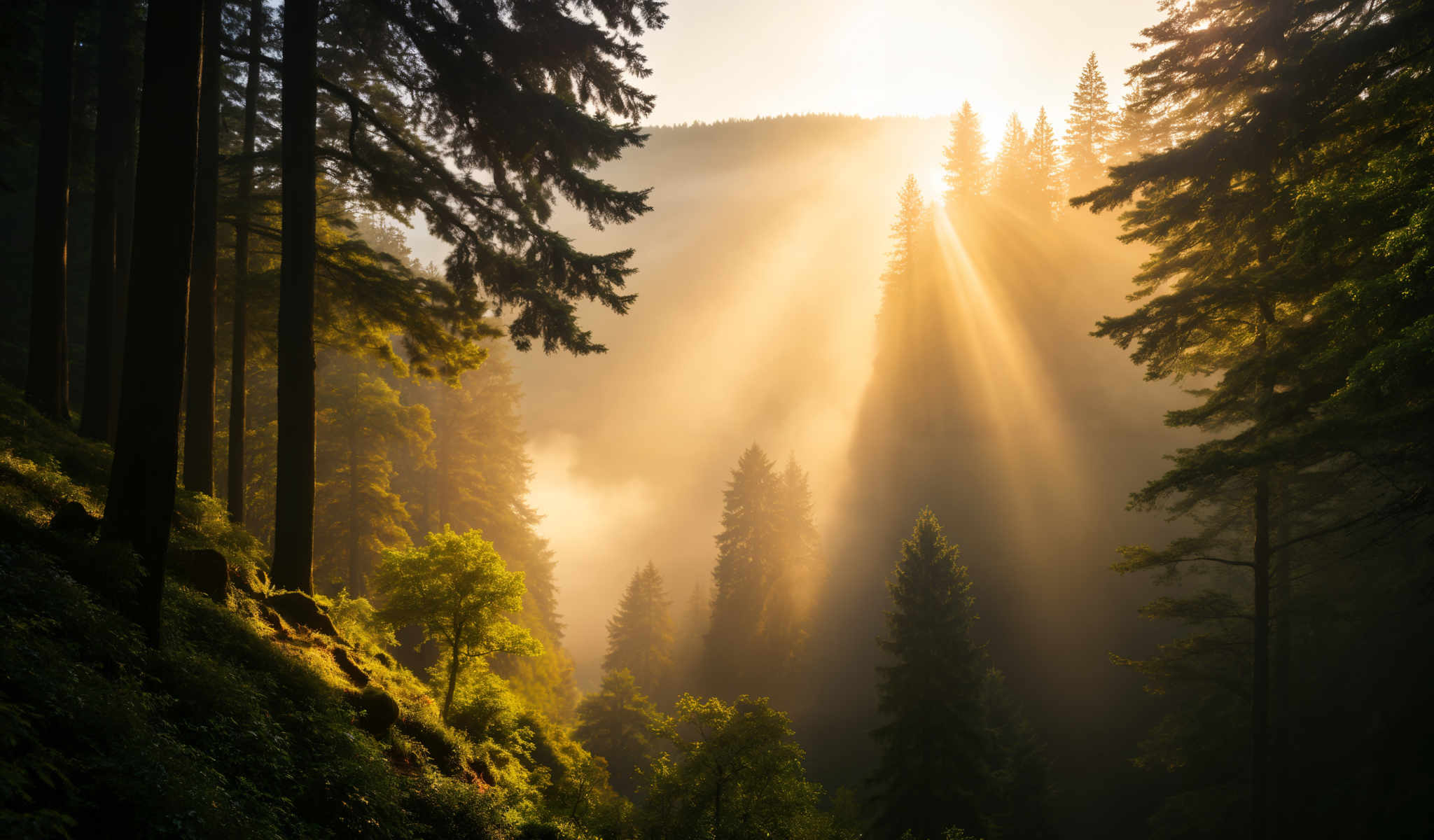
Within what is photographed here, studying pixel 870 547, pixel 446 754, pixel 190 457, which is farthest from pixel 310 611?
pixel 870 547

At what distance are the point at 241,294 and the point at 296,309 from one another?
5503 millimetres

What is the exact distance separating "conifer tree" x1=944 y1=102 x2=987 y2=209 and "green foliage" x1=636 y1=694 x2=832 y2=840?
61136mm

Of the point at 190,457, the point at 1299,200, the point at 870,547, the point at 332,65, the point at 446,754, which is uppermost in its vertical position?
the point at 332,65

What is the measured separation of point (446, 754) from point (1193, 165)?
18.9 meters

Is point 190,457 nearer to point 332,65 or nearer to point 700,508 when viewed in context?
point 332,65

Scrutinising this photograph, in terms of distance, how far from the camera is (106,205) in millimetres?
14078

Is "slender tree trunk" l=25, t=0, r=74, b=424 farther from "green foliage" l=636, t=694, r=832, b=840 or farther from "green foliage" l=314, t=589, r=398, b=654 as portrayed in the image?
"green foliage" l=636, t=694, r=832, b=840

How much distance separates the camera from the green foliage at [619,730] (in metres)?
34.7

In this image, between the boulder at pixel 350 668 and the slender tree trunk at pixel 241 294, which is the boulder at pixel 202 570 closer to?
the boulder at pixel 350 668

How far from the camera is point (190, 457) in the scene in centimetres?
1396

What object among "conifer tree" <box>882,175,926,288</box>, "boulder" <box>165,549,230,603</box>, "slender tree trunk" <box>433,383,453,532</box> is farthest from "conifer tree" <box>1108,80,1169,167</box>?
"boulder" <box>165,549,230,603</box>

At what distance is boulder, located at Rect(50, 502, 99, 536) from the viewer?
7121 mm

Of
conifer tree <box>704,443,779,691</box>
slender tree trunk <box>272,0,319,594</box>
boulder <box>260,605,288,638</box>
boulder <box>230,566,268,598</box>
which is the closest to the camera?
boulder <box>260,605,288,638</box>

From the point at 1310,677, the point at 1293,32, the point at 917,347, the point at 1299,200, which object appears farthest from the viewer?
the point at 917,347
